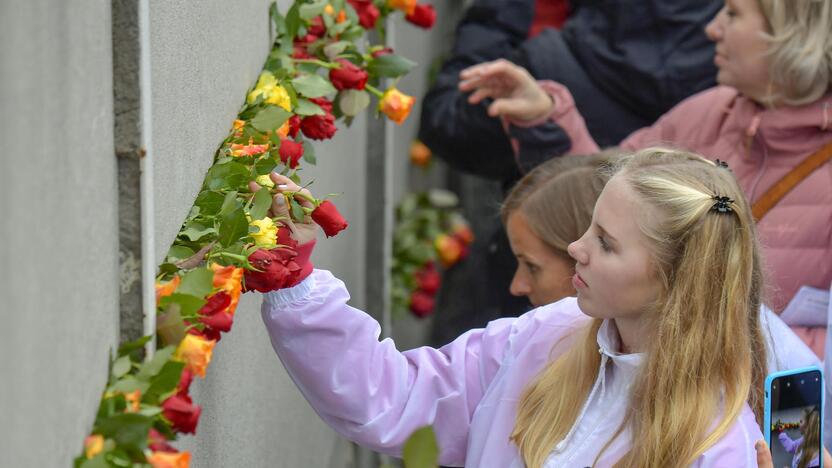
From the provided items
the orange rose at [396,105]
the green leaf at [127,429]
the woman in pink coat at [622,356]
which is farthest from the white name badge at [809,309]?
the green leaf at [127,429]

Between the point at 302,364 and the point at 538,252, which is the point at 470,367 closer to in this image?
the point at 302,364

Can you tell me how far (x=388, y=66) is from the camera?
2535 millimetres

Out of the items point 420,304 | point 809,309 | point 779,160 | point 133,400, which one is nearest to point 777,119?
point 779,160

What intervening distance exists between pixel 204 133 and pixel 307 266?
0.28m

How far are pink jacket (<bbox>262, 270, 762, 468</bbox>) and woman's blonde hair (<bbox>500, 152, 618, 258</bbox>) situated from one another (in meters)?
0.45

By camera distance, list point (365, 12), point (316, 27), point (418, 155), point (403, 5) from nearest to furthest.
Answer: point (316, 27), point (365, 12), point (403, 5), point (418, 155)

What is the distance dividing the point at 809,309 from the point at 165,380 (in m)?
1.82

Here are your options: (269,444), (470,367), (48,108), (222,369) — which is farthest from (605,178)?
(48,108)

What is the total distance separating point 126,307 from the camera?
4.04 ft

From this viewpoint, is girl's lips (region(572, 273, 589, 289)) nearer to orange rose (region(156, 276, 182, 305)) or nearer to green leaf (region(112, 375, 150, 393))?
orange rose (region(156, 276, 182, 305))

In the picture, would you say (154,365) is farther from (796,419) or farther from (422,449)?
(796,419)

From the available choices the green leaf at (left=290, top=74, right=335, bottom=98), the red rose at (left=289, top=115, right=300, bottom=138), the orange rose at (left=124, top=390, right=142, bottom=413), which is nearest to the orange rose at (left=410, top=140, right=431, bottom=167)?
the green leaf at (left=290, top=74, right=335, bottom=98)

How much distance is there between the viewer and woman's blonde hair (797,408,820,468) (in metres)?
2.04

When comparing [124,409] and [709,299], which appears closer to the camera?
[124,409]
